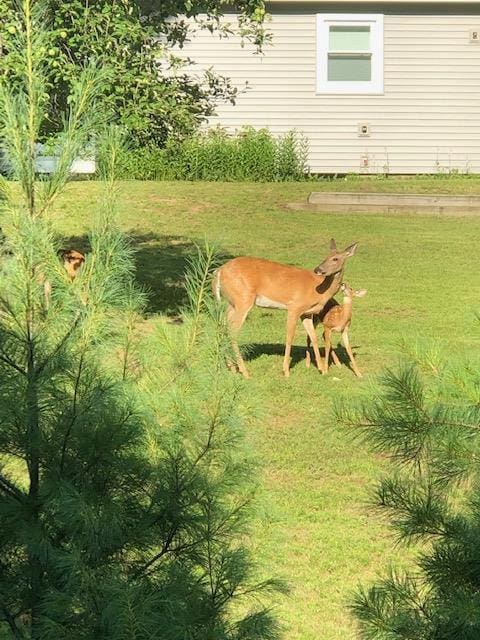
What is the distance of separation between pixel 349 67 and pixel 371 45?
2.19 feet

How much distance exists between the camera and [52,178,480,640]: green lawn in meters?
4.94

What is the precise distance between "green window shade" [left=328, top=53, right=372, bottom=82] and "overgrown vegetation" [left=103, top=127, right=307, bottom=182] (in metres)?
2.00

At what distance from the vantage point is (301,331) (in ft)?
37.7

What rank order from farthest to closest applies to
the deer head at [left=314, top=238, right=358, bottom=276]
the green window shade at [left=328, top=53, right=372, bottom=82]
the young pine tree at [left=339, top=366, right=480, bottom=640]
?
the green window shade at [left=328, top=53, right=372, bottom=82]
the deer head at [left=314, top=238, right=358, bottom=276]
the young pine tree at [left=339, top=366, right=480, bottom=640]

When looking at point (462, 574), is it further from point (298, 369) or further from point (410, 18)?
point (410, 18)

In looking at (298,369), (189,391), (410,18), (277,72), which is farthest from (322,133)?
Result: (189,391)

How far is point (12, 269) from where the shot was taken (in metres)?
2.90

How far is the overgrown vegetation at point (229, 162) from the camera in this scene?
2139 centimetres

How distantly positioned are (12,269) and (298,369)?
23.1 ft

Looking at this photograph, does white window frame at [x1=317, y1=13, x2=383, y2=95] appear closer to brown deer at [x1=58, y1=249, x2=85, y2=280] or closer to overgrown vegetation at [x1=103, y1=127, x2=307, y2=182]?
overgrown vegetation at [x1=103, y1=127, x2=307, y2=182]

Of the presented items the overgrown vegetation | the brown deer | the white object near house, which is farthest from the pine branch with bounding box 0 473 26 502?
the overgrown vegetation

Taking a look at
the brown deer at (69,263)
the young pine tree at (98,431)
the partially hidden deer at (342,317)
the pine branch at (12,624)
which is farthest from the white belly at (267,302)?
the pine branch at (12,624)

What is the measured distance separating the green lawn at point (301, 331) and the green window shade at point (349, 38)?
3.01 meters

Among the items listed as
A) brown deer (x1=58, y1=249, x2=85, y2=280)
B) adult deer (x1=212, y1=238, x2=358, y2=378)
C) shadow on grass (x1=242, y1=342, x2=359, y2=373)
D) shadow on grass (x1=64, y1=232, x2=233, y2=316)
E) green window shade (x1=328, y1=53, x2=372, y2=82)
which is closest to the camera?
brown deer (x1=58, y1=249, x2=85, y2=280)
